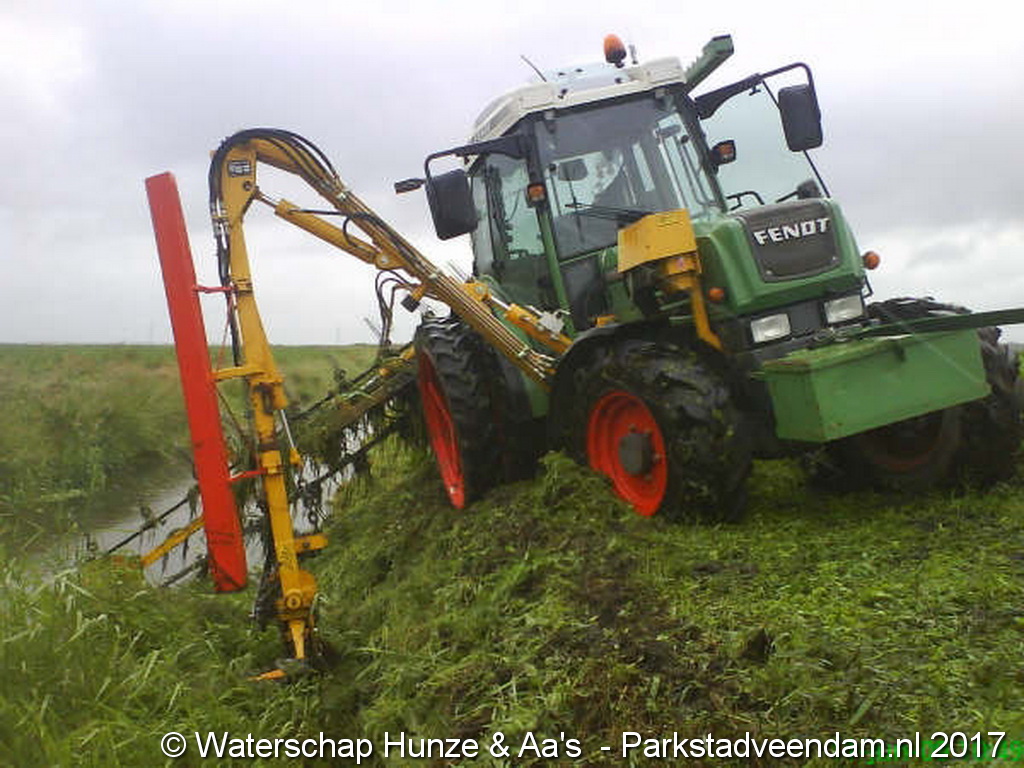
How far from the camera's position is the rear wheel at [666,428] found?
4.12 meters

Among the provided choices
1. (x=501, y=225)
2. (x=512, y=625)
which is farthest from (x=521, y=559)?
(x=501, y=225)

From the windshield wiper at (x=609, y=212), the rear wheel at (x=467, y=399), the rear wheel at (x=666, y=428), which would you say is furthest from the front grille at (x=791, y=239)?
the rear wheel at (x=467, y=399)

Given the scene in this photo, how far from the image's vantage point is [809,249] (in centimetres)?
460

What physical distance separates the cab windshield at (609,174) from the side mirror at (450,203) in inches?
23.3

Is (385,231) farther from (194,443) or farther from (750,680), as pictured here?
(750,680)

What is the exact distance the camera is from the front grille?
450 centimetres

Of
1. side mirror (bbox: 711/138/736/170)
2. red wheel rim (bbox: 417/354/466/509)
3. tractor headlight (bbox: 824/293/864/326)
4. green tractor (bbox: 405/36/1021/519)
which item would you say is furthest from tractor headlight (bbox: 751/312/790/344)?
red wheel rim (bbox: 417/354/466/509)

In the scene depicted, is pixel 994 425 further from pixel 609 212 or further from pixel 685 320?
pixel 609 212

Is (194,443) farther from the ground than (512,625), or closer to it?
farther from the ground

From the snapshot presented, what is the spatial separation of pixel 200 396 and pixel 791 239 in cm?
295

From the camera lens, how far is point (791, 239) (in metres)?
4.57

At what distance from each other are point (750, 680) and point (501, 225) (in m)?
3.96

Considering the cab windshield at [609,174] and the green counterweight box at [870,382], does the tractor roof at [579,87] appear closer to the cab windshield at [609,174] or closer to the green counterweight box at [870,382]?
the cab windshield at [609,174]

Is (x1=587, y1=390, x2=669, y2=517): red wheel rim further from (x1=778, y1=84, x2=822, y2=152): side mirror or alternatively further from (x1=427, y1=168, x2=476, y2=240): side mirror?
(x1=778, y1=84, x2=822, y2=152): side mirror
